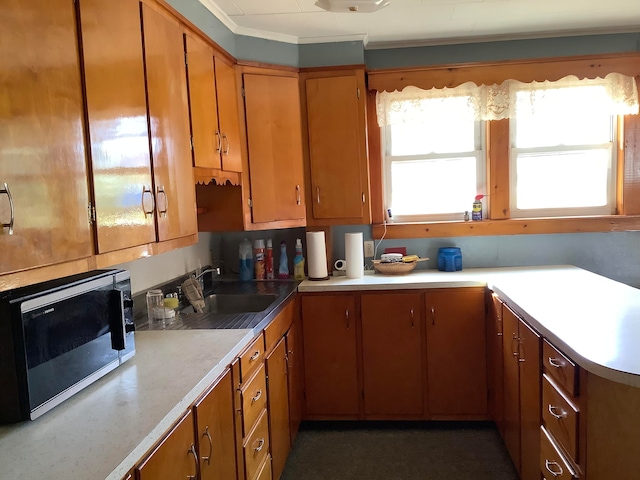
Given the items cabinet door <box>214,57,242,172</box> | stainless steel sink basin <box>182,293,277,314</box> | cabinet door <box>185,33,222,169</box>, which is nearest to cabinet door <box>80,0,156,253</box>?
cabinet door <box>185,33,222,169</box>

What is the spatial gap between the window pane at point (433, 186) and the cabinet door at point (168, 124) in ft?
5.32

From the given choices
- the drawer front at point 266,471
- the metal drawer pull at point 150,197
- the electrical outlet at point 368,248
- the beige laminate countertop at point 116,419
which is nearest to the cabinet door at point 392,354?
the electrical outlet at point 368,248

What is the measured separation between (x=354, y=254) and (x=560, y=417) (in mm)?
1571

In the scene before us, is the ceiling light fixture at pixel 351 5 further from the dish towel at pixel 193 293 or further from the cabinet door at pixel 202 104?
the dish towel at pixel 193 293

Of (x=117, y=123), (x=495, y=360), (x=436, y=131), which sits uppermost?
(x=436, y=131)

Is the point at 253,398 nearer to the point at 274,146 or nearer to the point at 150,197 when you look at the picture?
the point at 150,197

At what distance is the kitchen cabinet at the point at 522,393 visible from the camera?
206 centimetres

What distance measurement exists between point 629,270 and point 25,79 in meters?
3.36

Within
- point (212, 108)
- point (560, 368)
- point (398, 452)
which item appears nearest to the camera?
point (560, 368)

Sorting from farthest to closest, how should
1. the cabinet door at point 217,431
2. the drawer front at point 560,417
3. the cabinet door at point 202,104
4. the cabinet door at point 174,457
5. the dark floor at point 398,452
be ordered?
1. the dark floor at point 398,452
2. the cabinet door at point 202,104
3. the drawer front at point 560,417
4. the cabinet door at point 217,431
5. the cabinet door at point 174,457

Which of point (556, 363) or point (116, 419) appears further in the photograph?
point (556, 363)

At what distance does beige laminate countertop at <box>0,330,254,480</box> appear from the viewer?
104cm

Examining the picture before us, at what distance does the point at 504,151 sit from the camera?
3244 millimetres

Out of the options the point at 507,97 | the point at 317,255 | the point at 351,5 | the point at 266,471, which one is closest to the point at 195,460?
the point at 266,471
